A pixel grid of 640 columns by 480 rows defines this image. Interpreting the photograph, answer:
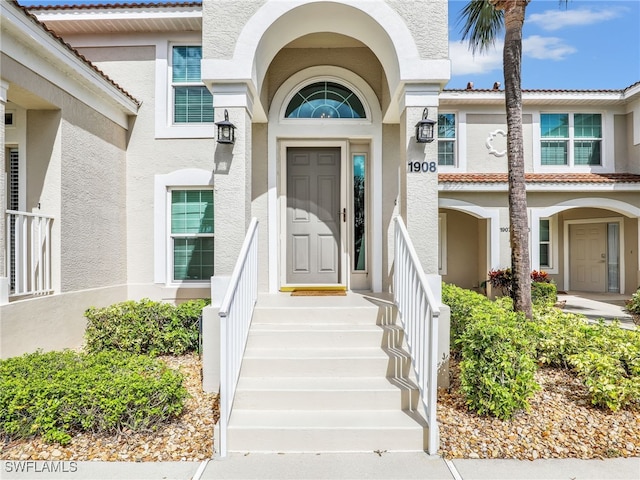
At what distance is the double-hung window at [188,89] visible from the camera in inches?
285

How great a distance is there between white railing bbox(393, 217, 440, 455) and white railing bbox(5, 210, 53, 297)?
4871 mm

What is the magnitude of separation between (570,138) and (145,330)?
497 inches

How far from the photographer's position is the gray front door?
21.4ft

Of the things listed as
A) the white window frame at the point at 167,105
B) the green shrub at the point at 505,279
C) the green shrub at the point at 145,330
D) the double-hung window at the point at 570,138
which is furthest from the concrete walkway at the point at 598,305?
the white window frame at the point at 167,105

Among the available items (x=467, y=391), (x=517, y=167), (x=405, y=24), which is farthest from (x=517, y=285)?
(x=405, y=24)

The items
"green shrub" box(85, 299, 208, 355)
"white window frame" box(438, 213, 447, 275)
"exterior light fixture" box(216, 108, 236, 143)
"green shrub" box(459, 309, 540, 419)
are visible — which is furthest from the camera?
"white window frame" box(438, 213, 447, 275)

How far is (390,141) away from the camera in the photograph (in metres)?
6.31

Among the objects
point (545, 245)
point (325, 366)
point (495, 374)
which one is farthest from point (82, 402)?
point (545, 245)

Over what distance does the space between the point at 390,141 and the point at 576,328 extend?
3725 mm

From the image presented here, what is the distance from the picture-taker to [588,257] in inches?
514

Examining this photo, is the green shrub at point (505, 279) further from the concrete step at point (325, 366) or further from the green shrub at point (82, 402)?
the green shrub at point (82, 402)

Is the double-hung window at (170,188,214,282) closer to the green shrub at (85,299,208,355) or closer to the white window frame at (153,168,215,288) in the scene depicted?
the white window frame at (153,168,215,288)

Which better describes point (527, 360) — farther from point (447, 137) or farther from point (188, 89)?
point (447, 137)
